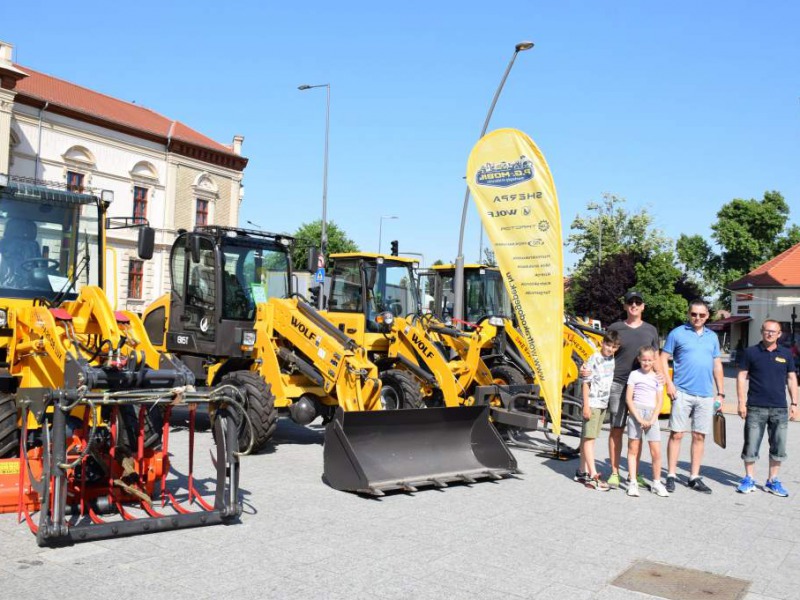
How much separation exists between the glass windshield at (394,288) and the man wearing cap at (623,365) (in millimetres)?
5380

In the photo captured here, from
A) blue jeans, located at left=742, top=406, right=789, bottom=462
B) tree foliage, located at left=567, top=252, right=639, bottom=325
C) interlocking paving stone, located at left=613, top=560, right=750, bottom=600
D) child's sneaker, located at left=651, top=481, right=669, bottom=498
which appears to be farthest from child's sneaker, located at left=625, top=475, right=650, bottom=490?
tree foliage, located at left=567, top=252, right=639, bottom=325

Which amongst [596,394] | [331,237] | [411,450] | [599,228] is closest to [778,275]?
[599,228]

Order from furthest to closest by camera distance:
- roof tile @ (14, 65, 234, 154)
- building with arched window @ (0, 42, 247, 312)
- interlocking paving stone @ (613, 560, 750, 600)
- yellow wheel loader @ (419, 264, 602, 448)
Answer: roof tile @ (14, 65, 234, 154)
building with arched window @ (0, 42, 247, 312)
yellow wheel loader @ (419, 264, 602, 448)
interlocking paving stone @ (613, 560, 750, 600)

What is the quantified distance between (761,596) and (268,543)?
131 inches

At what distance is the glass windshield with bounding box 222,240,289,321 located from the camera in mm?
10766

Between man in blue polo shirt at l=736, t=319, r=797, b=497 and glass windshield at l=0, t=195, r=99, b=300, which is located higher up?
glass windshield at l=0, t=195, r=99, b=300

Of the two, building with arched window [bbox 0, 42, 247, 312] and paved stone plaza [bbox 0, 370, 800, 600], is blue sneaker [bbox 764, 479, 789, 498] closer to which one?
paved stone plaza [bbox 0, 370, 800, 600]

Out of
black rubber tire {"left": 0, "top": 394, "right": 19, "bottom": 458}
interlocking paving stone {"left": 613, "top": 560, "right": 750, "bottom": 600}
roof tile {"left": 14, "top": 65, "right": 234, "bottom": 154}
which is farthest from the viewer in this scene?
roof tile {"left": 14, "top": 65, "right": 234, "bottom": 154}

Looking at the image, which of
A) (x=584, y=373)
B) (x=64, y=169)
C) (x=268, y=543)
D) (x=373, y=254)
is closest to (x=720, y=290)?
(x=64, y=169)

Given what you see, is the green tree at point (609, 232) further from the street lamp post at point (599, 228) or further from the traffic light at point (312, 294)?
the traffic light at point (312, 294)

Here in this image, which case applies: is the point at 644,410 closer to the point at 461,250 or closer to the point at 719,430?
the point at 719,430

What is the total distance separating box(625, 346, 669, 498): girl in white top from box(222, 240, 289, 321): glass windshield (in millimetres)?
5276

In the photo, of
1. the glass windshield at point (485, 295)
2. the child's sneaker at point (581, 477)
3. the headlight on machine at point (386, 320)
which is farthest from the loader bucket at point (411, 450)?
the glass windshield at point (485, 295)

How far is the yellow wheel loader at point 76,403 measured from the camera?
5.66 metres
